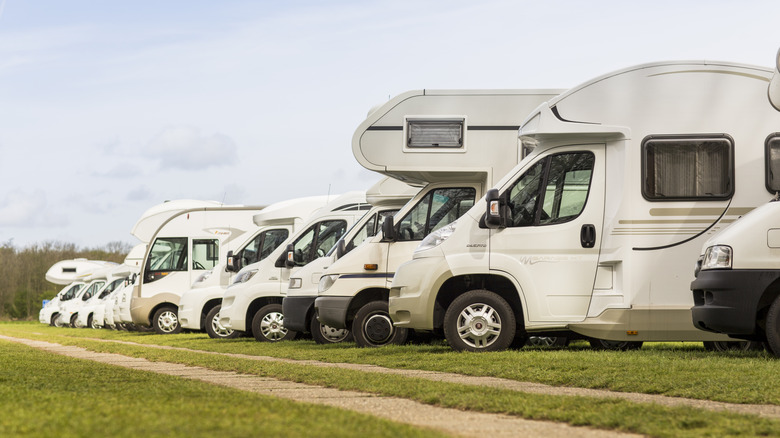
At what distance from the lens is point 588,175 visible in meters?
11.7

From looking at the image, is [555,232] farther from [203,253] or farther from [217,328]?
[203,253]

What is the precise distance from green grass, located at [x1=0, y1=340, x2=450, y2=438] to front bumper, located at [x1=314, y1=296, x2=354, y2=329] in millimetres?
5103

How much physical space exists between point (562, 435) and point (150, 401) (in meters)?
2.81

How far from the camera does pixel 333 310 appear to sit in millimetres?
14164

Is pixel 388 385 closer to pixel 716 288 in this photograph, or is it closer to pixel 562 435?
pixel 562 435

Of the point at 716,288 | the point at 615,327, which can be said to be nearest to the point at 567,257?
the point at 615,327

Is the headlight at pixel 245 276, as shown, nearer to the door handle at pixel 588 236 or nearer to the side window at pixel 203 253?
the side window at pixel 203 253

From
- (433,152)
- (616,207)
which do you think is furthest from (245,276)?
(616,207)

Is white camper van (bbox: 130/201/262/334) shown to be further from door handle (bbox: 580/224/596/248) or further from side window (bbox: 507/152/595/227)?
door handle (bbox: 580/224/596/248)

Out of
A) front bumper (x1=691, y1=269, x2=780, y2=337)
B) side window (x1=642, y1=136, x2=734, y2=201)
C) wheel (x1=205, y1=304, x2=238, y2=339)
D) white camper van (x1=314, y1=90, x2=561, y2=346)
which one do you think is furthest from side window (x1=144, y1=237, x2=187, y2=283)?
front bumper (x1=691, y1=269, x2=780, y2=337)

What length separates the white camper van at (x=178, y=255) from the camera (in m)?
23.7

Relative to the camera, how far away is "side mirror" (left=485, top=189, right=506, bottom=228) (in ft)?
37.9

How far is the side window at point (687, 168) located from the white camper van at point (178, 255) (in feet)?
44.4

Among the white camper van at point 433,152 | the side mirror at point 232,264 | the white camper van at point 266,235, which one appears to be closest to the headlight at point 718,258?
the white camper van at point 433,152
